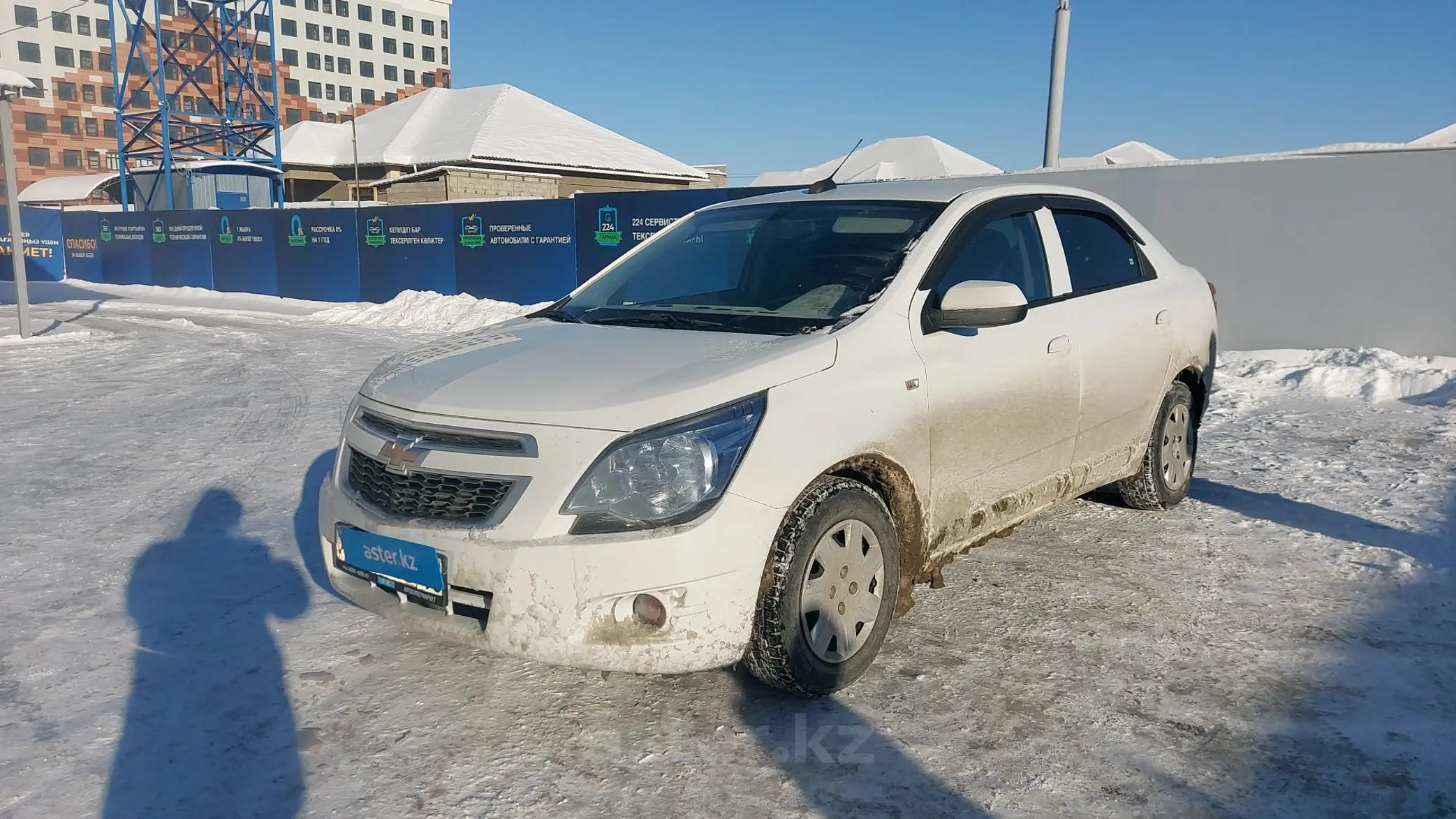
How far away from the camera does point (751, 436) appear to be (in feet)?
9.58

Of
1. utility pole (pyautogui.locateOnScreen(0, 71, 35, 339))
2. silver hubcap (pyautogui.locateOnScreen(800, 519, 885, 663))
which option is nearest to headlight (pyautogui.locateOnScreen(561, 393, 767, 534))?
silver hubcap (pyautogui.locateOnScreen(800, 519, 885, 663))

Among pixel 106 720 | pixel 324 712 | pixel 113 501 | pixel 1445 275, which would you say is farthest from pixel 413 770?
pixel 1445 275

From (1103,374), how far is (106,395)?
8899mm

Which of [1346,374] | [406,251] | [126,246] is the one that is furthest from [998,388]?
[126,246]

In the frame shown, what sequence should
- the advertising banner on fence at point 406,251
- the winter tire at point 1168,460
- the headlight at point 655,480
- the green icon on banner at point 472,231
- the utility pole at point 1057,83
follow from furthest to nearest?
the advertising banner on fence at point 406,251 → the green icon on banner at point 472,231 → the utility pole at point 1057,83 → the winter tire at point 1168,460 → the headlight at point 655,480

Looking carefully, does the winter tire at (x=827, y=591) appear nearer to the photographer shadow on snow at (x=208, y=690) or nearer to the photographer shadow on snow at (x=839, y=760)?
the photographer shadow on snow at (x=839, y=760)

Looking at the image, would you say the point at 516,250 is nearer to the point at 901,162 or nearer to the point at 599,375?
the point at 901,162

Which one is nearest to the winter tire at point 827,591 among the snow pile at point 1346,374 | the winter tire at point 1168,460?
the winter tire at point 1168,460

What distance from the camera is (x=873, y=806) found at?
2.71 meters

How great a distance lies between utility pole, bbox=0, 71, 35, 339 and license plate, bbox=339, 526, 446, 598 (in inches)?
507

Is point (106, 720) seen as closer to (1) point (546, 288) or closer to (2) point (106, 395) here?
(2) point (106, 395)

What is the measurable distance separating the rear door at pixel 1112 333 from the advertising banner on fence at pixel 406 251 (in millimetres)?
15077

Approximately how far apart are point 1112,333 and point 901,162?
20.4 metres

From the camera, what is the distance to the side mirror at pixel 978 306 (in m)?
3.53
